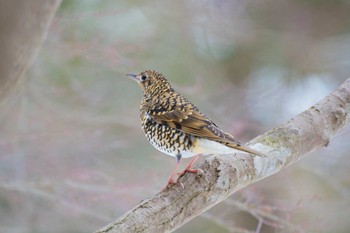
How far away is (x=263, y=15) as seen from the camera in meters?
7.66

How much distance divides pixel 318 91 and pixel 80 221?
295 centimetres

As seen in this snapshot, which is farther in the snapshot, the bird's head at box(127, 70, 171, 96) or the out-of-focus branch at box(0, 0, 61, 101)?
the bird's head at box(127, 70, 171, 96)

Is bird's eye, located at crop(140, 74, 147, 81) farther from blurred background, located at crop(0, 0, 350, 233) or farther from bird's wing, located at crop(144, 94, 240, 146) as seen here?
blurred background, located at crop(0, 0, 350, 233)

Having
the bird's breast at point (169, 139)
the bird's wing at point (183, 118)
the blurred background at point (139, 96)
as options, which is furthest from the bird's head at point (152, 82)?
the blurred background at point (139, 96)

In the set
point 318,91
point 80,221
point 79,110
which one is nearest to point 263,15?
point 318,91

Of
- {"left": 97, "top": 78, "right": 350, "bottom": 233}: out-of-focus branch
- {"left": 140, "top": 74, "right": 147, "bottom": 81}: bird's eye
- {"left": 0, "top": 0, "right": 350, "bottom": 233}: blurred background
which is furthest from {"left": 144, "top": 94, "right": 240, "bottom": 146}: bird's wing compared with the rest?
{"left": 0, "top": 0, "right": 350, "bottom": 233}: blurred background

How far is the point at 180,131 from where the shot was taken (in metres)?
3.57

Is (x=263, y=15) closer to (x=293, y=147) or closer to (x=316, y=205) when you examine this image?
(x=316, y=205)

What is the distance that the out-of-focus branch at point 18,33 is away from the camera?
157 cm

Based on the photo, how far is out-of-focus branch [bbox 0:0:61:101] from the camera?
1567 mm

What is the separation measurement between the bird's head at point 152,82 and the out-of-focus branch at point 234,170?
2.47ft

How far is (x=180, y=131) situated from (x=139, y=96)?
4420 millimetres

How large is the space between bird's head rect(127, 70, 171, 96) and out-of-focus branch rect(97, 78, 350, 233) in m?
0.75

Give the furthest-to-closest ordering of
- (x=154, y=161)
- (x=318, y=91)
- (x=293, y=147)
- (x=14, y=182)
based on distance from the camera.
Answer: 1. (x=154, y=161)
2. (x=318, y=91)
3. (x=14, y=182)
4. (x=293, y=147)
